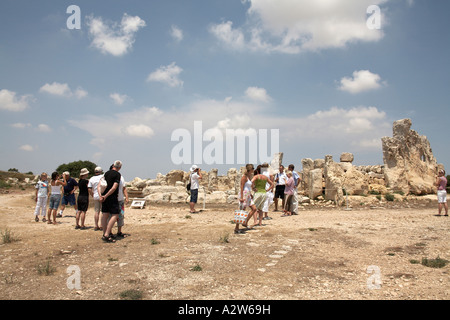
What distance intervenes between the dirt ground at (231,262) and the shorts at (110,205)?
71 centimetres

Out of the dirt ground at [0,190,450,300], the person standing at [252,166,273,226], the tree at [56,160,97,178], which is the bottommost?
the dirt ground at [0,190,450,300]

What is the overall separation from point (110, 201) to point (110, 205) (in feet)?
0.29

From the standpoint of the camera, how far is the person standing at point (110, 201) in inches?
255

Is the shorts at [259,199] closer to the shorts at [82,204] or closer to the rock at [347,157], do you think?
the shorts at [82,204]

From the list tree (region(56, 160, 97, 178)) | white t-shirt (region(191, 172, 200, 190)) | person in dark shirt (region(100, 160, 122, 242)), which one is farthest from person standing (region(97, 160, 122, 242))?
tree (region(56, 160, 97, 178))

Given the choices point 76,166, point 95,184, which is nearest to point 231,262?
point 95,184

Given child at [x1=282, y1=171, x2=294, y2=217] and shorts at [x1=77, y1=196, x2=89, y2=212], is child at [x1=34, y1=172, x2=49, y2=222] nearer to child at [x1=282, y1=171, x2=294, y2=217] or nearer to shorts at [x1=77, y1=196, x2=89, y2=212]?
shorts at [x1=77, y1=196, x2=89, y2=212]

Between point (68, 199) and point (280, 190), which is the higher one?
point (280, 190)

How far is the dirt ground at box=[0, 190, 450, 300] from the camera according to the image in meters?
4.02

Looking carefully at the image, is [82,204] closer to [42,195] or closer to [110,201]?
[110,201]

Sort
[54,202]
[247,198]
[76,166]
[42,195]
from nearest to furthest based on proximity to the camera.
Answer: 1. [247,198]
2. [54,202]
3. [42,195]
4. [76,166]

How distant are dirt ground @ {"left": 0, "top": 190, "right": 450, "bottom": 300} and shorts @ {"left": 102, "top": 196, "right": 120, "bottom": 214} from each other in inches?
27.8

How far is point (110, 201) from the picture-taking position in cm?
652
